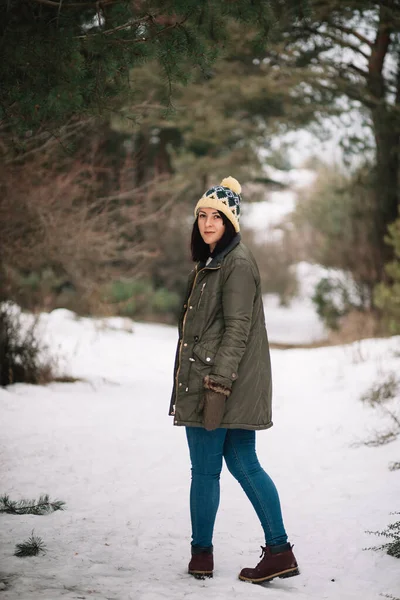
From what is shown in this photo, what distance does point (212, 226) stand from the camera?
3574 mm

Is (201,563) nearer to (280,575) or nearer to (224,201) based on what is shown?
(280,575)

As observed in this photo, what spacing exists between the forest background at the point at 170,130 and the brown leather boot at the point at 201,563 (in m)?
2.45

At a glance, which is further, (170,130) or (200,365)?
(170,130)

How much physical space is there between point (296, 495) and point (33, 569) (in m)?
2.31

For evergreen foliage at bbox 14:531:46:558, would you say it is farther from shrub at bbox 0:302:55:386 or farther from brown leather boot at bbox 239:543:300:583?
shrub at bbox 0:302:55:386

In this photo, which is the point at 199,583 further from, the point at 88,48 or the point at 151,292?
the point at 151,292

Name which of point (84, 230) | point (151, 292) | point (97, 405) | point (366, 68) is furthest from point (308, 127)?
point (97, 405)

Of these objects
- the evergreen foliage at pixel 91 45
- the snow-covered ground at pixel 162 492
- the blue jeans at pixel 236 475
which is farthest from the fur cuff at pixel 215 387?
the evergreen foliage at pixel 91 45

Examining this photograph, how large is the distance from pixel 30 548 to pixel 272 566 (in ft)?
4.09

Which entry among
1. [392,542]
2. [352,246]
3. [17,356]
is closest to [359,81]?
[352,246]

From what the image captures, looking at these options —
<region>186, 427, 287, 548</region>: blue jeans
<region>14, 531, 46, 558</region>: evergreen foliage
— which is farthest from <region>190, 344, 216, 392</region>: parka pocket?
<region>14, 531, 46, 558</region>: evergreen foliage

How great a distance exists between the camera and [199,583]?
344cm

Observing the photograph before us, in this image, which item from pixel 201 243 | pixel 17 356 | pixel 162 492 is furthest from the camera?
pixel 17 356

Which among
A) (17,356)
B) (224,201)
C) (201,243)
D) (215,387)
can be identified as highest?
(224,201)
